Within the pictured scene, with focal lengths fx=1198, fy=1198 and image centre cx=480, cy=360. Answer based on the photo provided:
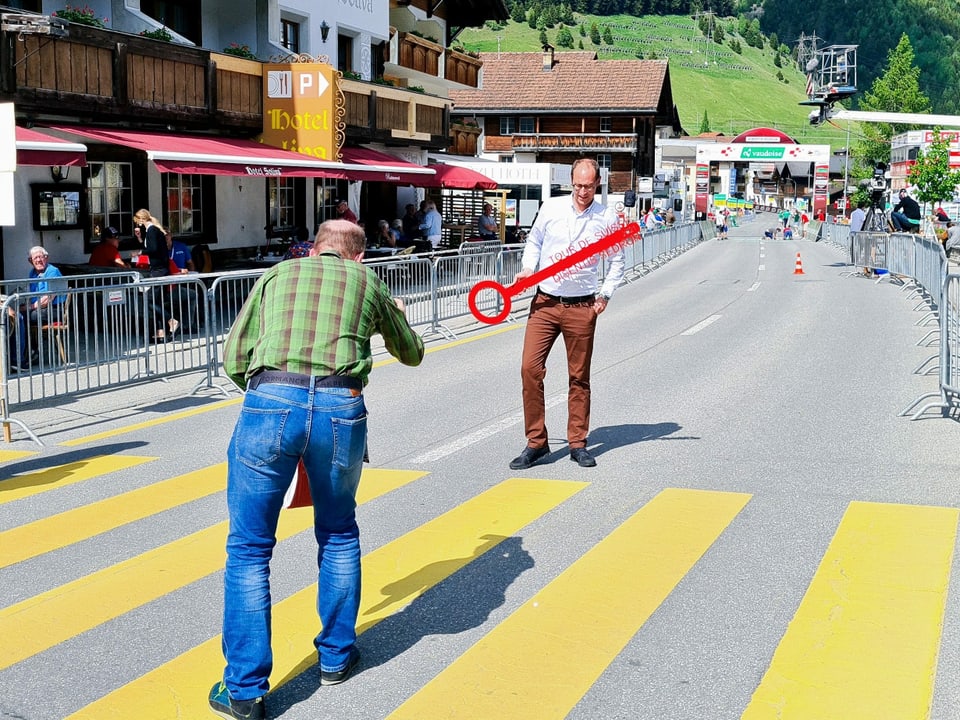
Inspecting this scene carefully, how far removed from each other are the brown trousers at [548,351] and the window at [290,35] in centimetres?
2038

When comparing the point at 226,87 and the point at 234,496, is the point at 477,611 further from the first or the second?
the point at 226,87

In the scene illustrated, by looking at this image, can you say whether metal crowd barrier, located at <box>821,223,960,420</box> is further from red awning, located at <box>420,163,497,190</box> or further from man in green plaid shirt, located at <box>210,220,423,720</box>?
red awning, located at <box>420,163,497,190</box>

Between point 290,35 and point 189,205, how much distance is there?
698 centimetres

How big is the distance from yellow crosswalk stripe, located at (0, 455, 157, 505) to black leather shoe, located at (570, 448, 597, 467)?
3.10 m

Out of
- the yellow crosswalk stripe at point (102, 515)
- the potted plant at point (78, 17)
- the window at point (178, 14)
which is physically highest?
the window at point (178, 14)

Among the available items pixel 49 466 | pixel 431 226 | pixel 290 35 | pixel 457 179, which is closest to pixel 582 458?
pixel 49 466

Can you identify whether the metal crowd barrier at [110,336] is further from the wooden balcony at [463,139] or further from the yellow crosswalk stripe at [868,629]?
the wooden balcony at [463,139]

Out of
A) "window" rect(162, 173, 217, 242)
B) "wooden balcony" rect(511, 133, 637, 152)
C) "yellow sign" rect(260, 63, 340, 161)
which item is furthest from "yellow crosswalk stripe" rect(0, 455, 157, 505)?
"wooden balcony" rect(511, 133, 637, 152)

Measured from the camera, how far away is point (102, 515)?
709 centimetres

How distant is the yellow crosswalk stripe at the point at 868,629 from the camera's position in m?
4.29

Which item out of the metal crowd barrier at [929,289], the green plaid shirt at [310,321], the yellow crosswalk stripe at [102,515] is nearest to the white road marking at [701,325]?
the metal crowd barrier at [929,289]

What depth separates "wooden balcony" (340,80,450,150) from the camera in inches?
1041

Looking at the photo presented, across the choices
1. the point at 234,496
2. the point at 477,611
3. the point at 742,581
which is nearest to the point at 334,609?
the point at 234,496

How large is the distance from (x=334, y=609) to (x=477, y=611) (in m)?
1.02
